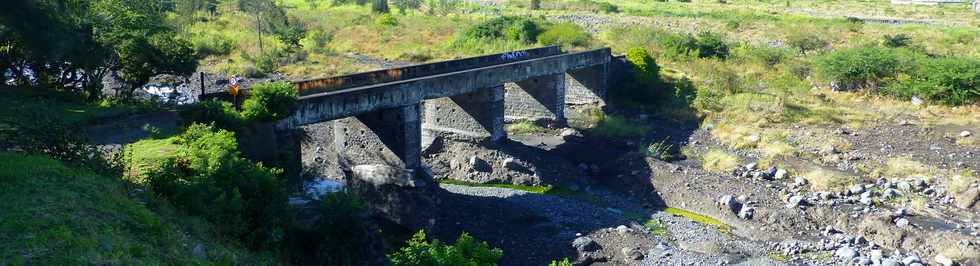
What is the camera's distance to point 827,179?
2698 cm

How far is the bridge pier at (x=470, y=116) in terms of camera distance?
1226 inches

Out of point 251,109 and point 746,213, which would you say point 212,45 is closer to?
point 251,109

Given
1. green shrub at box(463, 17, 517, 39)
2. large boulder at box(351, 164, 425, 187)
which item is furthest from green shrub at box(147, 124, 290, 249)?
green shrub at box(463, 17, 517, 39)

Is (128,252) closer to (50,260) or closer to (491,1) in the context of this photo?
(50,260)

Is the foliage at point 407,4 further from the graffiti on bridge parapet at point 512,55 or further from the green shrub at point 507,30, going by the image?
the graffiti on bridge parapet at point 512,55

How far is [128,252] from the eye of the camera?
11.0m

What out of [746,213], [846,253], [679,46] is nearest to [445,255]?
[846,253]

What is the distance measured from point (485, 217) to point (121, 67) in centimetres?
1388

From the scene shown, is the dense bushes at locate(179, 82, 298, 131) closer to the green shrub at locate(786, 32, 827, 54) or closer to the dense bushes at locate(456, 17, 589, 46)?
the dense bushes at locate(456, 17, 589, 46)

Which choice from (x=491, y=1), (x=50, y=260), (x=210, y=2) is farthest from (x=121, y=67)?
(x=491, y=1)

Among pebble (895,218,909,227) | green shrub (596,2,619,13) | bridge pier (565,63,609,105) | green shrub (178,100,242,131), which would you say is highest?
green shrub (596,2,619,13)

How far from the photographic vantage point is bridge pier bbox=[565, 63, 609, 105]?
40.5m

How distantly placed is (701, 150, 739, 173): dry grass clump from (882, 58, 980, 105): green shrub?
13.3 meters

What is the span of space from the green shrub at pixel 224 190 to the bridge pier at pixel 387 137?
923cm
